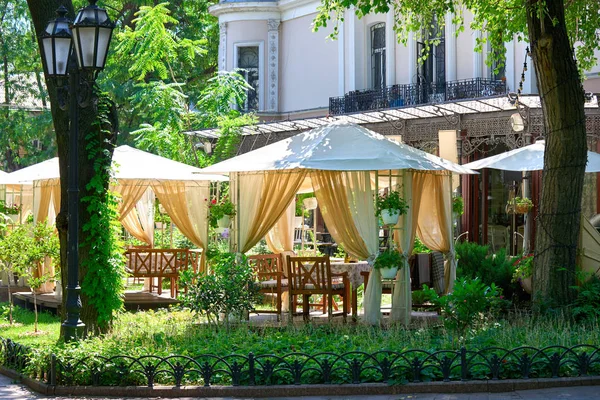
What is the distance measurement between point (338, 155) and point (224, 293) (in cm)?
242

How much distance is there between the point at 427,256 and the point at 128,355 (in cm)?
694

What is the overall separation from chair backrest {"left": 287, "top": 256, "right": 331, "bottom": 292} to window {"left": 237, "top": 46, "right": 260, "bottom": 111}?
1837cm

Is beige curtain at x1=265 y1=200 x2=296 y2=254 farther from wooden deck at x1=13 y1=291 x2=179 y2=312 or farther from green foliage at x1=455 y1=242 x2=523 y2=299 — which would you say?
green foliage at x1=455 y1=242 x2=523 y2=299

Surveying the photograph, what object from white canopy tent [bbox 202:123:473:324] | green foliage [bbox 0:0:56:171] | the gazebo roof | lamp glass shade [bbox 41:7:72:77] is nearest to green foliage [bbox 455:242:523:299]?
white canopy tent [bbox 202:123:473:324]

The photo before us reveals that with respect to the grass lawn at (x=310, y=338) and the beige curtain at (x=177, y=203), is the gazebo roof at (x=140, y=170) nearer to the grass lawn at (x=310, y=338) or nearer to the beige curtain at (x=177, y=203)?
the beige curtain at (x=177, y=203)

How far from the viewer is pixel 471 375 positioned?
31.4ft

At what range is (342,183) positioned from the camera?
45.4 feet

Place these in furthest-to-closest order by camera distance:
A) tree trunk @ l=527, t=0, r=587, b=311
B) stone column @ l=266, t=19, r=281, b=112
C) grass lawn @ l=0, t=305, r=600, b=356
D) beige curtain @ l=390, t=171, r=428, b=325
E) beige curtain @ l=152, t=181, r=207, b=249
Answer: stone column @ l=266, t=19, r=281, b=112
beige curtain @ l=152, t=181, r=207, b=249
beige curtain @ l=390, t=171, r=428, b=325
tree trunk @ l=527, t=0, r=587, b=311
grass lawn @ l=0, t=305, r=600, b=356

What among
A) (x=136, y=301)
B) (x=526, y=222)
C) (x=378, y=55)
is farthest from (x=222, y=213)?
(x=378, y=55)

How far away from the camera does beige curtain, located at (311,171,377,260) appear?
13.8m

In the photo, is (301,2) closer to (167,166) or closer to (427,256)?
(167,166)

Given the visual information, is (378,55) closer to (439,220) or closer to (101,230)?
(439,220)

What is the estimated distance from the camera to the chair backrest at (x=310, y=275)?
13.7 m

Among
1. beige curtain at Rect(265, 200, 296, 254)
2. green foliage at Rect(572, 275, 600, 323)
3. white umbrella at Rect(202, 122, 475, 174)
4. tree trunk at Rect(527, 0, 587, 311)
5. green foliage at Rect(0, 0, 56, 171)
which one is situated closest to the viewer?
green foliage at Rect(572, 275, 600, 323)
